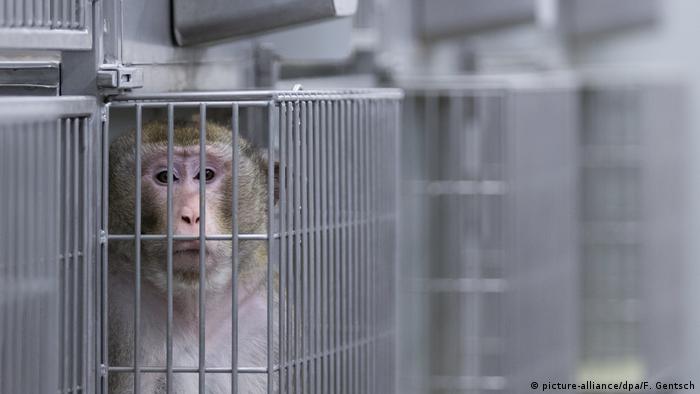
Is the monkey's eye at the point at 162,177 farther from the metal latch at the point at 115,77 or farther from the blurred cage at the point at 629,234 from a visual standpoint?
the blurred cage at the point at 629,234

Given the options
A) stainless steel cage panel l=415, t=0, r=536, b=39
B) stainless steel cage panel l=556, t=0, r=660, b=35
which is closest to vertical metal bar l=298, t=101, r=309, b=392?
stainless steel cage panel l=415, t=0, r=536, b=39

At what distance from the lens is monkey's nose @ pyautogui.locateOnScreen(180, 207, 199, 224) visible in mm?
2434

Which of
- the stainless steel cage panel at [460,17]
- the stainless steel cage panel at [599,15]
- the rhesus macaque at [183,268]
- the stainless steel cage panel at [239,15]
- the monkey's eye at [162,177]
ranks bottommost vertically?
the rhesus macaque at [183,268]

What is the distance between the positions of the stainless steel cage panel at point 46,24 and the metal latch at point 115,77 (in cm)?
5

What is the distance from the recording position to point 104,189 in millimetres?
2367

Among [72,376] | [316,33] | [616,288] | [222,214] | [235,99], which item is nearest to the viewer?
[72,376]

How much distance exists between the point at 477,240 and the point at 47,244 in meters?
2.32

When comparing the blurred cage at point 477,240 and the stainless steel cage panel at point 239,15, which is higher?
the stainless steel cage panel at point 239,15

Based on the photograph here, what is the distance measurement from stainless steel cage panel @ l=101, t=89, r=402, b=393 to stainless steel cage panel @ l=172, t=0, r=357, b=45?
0.22 m

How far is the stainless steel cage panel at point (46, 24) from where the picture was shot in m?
2.17

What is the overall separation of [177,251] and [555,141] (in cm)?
242

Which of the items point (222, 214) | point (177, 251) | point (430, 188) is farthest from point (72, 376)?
point (430, 188)

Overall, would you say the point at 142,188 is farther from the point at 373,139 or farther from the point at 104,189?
the point at 373,139

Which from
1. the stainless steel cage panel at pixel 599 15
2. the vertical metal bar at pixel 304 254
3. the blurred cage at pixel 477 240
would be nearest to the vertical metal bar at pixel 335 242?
the vertical metal bar at pixel 304 254
